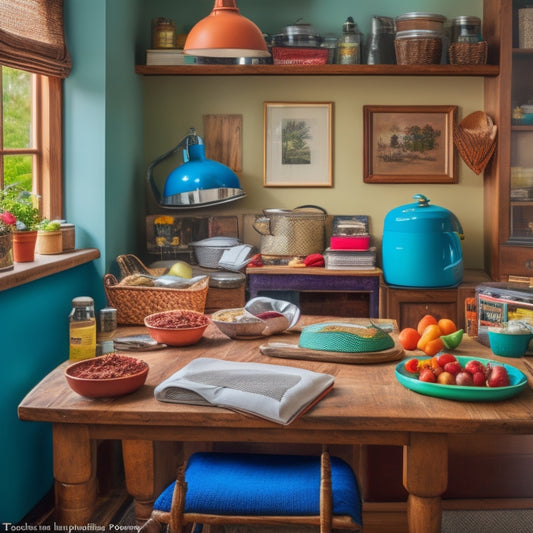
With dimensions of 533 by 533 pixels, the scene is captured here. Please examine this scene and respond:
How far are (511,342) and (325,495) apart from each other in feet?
3.30

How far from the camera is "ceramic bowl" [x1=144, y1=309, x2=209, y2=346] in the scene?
2480mm

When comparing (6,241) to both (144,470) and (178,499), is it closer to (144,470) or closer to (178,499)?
(144,470)

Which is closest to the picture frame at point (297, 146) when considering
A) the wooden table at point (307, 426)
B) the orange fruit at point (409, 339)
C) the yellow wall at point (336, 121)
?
the yellow wall at point (336, 121)

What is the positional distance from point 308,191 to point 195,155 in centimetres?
76

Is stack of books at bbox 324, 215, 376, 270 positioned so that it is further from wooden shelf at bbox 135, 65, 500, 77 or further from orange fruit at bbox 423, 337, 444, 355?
orange fruit at bbox 423, 337, 444, 355

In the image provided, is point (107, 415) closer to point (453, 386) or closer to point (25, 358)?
point (453, 386)

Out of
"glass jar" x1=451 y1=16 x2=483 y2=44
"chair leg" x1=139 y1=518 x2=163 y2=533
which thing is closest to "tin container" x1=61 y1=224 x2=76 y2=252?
"chair leg" x1=139 y1=518 x2=163 y2=533

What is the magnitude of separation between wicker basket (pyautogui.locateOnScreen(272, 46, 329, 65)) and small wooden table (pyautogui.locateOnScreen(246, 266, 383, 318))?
3.85 feet

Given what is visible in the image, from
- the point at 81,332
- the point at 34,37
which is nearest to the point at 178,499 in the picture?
the point at 81,332

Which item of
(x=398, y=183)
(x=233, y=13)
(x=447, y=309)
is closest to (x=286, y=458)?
(x=233, y=13)

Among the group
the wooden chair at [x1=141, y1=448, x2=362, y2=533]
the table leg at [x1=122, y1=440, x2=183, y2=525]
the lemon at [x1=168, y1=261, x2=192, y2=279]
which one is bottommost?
the table leg at [x1=122, y1=440, x2=183, y2=525]

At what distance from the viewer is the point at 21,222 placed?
9.53 ft

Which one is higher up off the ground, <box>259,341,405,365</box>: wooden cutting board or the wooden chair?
<box>259,341,405,365</box>: wooden cutting board

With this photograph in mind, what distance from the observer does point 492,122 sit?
4.28m
